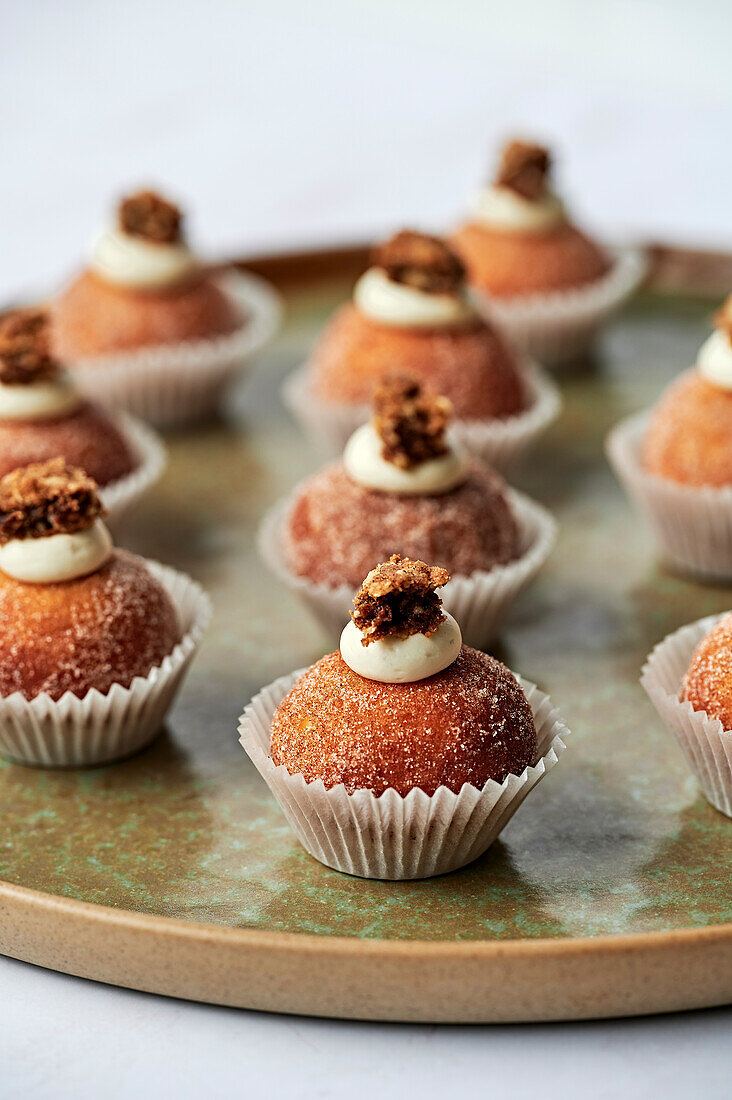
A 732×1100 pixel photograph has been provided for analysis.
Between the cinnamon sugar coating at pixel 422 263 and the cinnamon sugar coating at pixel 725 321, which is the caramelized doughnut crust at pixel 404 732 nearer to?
the cinnamon sugar coating at pixel 725 321

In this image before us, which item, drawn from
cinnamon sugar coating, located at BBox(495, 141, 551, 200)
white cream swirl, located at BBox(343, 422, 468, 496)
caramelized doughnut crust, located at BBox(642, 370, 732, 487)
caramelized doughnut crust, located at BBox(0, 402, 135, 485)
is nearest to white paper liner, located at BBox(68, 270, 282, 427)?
caramelized doughnut crust, located at BBox(0, 402, 135, 485)

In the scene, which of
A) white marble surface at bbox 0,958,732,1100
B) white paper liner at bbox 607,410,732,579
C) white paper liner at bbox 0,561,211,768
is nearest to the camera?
white marble surface at bbox 0,958,732,1100

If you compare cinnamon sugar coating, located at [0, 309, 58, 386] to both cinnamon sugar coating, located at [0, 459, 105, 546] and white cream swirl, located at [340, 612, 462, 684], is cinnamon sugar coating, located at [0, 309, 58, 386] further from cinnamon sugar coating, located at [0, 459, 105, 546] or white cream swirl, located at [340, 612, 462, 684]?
white cream swirl, located at [340, 612, 462, 684]

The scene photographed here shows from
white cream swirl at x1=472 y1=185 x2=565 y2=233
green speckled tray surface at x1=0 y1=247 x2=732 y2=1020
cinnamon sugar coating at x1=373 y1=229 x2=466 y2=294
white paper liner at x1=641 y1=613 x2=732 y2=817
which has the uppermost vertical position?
cinnamon sugar coating at x1=373 y1=229 x2=466 y2=294

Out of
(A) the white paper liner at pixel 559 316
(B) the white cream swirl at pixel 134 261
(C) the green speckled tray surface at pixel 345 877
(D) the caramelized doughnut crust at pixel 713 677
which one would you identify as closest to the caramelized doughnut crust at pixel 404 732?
(C) the green speckled tray surface at pixel 345 877

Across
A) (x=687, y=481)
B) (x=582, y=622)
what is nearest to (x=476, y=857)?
(x=582, y=622)

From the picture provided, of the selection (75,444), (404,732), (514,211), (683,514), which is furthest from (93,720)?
(514,211)

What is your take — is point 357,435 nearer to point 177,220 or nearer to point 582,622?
point 582,622
